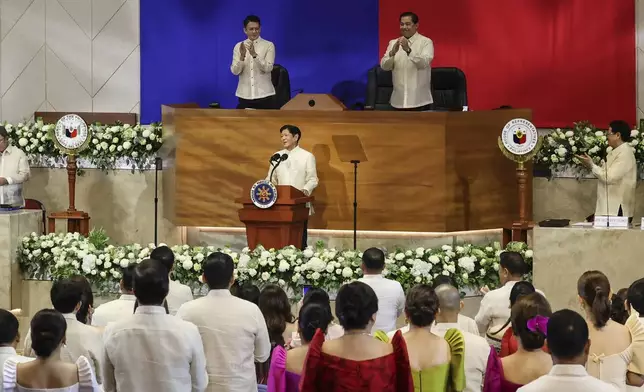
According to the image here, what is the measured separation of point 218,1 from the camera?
1440 centimetres

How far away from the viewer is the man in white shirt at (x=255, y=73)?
12664 millimetres

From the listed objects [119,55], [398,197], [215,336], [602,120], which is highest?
[119,55]

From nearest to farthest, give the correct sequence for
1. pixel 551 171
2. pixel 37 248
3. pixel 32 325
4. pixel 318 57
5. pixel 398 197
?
pixel 32 325 < pixel 37 248 < pixel 398 197 < pixel 551 171 < pixel 318 57

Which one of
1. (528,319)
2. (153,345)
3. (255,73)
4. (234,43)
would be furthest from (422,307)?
(234,43)

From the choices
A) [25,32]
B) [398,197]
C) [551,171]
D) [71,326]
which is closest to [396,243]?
[398,197]

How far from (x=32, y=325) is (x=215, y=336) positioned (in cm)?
99

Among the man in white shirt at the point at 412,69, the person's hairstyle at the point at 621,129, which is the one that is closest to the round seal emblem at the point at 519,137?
the person's hairstyle at the point at 621,129

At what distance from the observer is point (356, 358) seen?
456cm

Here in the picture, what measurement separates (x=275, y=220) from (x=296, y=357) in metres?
5.53

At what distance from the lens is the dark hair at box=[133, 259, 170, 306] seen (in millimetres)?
5098

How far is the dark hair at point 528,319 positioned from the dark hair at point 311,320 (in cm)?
81

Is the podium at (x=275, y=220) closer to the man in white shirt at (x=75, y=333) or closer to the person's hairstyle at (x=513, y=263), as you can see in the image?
the person's hairstyle at (x=513, y=263)

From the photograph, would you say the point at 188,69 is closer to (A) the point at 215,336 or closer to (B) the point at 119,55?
(B) the point at 119,55

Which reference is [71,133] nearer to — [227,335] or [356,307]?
[227,335]
